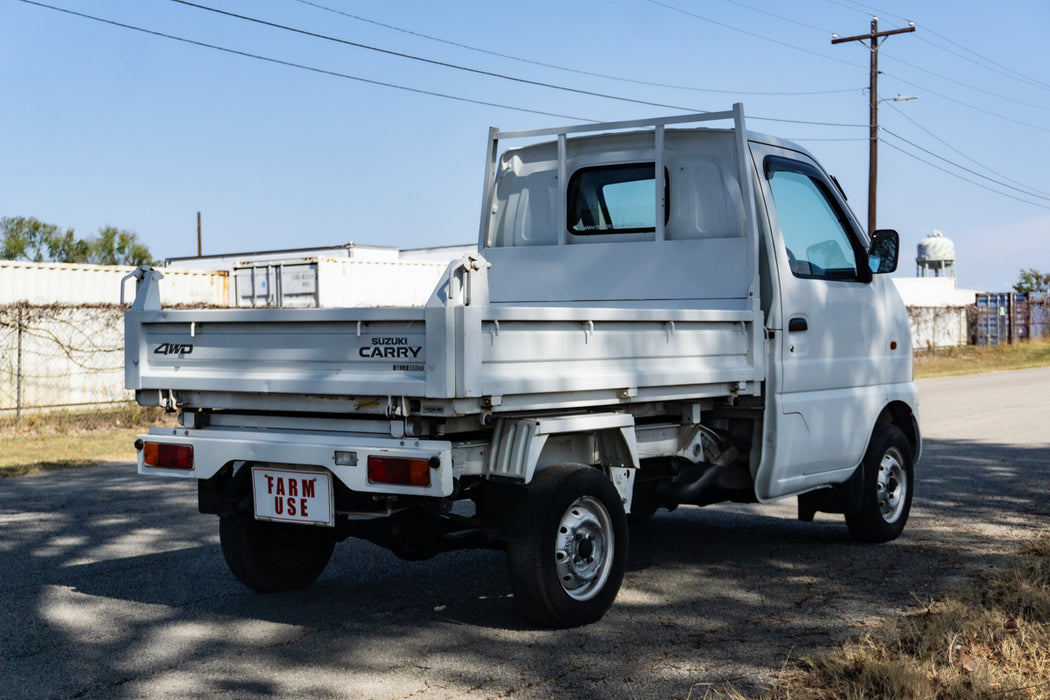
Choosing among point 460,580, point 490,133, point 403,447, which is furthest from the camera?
point 490,133

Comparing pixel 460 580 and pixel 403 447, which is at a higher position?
pixel 403 447

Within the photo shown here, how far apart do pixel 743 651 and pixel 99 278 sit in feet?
66.0

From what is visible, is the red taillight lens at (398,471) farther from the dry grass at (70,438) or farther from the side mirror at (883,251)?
the dry grass at (70,438)

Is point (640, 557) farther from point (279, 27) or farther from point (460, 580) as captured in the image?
point (279, 27)

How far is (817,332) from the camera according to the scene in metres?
7.19

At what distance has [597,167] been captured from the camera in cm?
750

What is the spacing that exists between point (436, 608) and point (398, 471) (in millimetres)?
1305

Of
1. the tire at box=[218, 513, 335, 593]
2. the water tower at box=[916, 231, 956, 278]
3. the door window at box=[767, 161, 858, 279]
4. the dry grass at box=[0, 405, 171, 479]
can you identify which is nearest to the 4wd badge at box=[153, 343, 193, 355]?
the tire at box=[218, 513, 335, 593]

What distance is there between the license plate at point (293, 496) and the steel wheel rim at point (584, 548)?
3.50ft

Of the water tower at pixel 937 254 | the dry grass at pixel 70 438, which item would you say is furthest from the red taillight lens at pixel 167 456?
the water tower at pixel 937 254

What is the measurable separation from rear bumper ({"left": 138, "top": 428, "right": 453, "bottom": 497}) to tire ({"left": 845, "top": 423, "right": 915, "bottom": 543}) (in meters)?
3.70

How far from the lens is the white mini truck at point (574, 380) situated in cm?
509

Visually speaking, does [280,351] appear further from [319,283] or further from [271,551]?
[319,283]

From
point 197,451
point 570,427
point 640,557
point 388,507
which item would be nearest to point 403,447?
point 388,507
